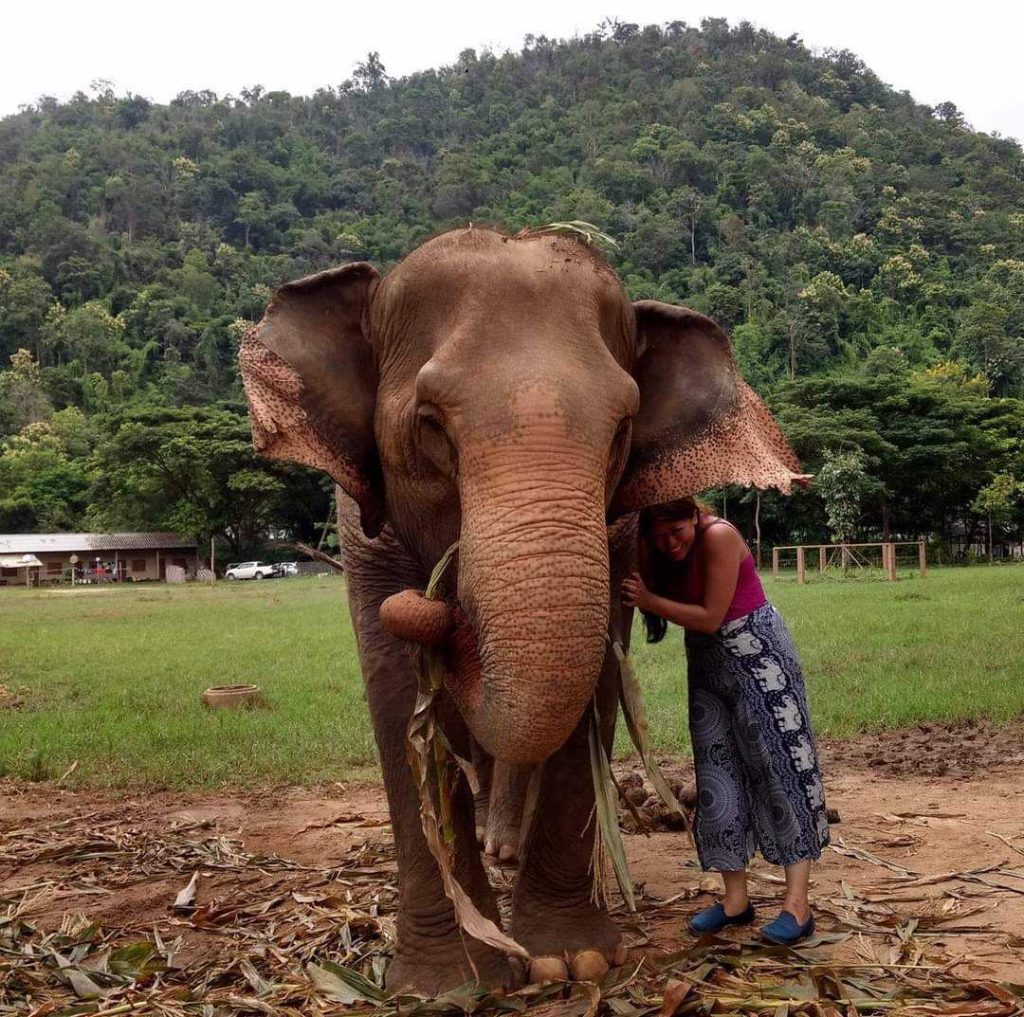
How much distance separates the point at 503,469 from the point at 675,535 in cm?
130

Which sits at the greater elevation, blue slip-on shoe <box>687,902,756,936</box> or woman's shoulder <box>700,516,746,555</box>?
woman's shoulder <box>700,516,746,555</box>

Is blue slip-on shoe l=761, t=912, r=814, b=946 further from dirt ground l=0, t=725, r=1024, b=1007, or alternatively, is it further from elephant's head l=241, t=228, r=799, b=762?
elephant's head l=241, t=228, r=799, b=762

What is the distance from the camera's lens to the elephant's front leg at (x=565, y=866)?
13.2 feet

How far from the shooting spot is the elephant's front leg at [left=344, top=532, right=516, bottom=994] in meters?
3.83

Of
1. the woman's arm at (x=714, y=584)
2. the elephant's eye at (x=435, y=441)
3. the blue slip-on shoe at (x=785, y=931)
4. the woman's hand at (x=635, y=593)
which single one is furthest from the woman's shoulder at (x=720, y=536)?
the blue slip-on shoe at (x=785, y=931)

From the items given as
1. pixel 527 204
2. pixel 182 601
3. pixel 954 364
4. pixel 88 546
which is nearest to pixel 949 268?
pixel 954 364

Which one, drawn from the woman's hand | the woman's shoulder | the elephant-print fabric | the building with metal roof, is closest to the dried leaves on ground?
the elephant-print fabric

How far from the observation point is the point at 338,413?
3992mm

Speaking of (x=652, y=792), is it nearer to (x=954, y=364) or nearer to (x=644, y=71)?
(x=954, y=364)

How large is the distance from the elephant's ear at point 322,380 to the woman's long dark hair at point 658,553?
1036mm

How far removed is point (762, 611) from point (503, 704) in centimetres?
168

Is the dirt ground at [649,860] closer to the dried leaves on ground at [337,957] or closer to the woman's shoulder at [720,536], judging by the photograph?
the dried leaves on ground at [337,957]

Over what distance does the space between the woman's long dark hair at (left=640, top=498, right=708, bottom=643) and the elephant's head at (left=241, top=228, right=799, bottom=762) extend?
0.46 ft

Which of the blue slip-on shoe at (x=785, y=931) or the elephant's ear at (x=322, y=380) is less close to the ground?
the elephant's ear at (x=322, y=380)
